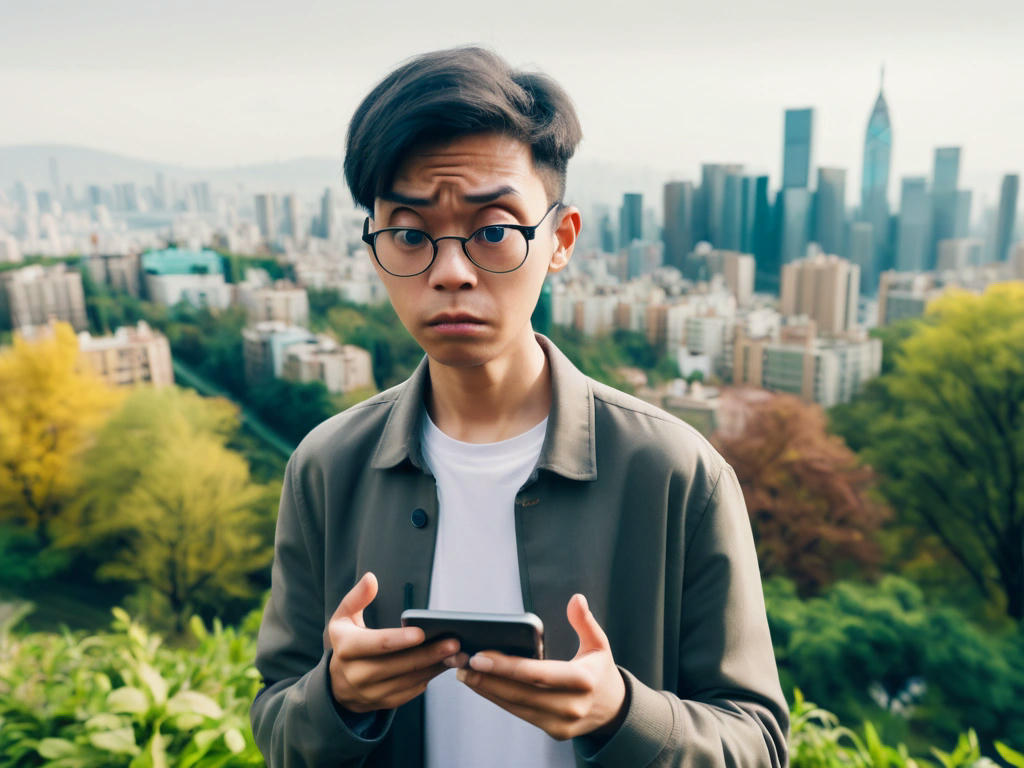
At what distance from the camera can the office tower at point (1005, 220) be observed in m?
17.4

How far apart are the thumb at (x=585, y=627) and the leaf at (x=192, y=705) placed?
1.52 meters

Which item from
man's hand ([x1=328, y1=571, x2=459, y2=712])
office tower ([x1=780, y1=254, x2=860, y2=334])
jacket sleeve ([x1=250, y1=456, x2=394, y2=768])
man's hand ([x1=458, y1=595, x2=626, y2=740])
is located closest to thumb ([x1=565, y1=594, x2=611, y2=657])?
man's hand ([x1=458, y1=595, x2=626, y2=740])

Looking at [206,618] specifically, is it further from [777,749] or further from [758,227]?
[777,749]

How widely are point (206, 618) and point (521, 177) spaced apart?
16.1 m

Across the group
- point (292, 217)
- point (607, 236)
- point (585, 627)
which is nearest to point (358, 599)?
point (585, 627)

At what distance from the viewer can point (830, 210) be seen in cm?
1875

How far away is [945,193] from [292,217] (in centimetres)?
1528

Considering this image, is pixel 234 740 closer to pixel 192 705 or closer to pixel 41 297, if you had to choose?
pixel 192 705

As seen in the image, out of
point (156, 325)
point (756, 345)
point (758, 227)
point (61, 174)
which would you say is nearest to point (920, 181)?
point (758, 227)

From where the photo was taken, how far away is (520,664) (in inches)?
38.1

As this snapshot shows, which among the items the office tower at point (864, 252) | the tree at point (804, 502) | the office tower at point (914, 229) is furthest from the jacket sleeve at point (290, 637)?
the office tower at point (914, 229)

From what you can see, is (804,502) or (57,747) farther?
(804,502)

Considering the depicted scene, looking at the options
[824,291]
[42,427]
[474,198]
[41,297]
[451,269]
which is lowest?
[42,427]

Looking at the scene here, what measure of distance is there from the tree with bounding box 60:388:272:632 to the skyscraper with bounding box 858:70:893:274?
580 inches
